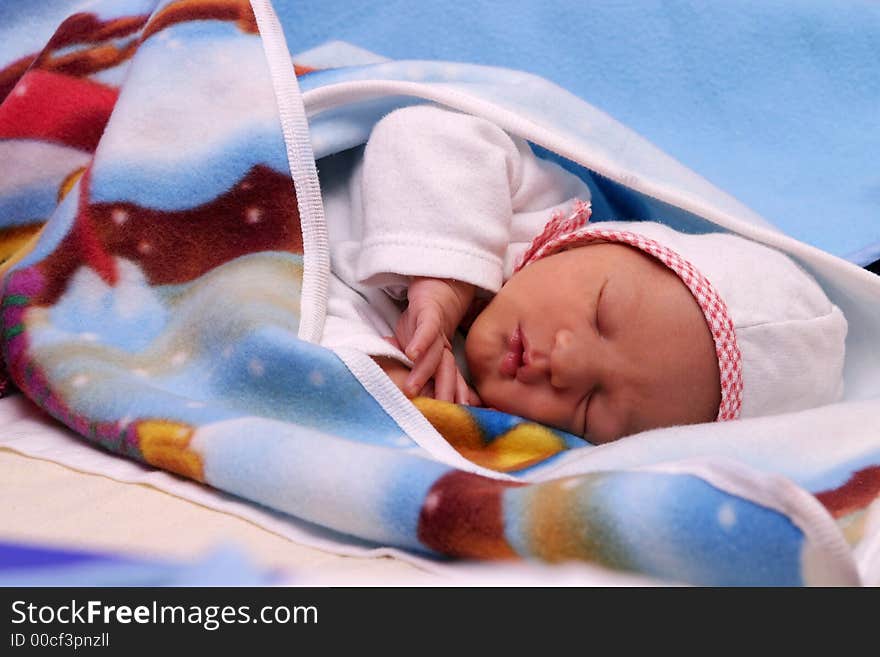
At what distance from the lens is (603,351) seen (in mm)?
1060

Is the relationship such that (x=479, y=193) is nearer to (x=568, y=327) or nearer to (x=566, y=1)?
(x=568, y=327)

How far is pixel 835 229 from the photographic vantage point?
4.90 ft

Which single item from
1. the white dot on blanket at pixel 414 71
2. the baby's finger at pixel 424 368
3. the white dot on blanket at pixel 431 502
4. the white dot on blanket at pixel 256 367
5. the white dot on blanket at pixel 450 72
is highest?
the white dot on blanket at pixel 414 71

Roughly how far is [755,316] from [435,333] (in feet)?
1.13

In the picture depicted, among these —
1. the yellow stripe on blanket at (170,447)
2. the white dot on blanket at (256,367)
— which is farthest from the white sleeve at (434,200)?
the yellow stripe on blanket at (170,447)

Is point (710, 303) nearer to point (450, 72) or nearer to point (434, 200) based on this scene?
point (434, 200)

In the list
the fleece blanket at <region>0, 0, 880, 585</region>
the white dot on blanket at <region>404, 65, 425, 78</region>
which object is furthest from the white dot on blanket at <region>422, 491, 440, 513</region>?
the white dot on blanket at <region>404, 65, 425, 78</region>

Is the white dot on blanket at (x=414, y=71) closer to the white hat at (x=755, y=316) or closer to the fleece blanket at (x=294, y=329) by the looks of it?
the fleece blanket at (x=294, y=329)

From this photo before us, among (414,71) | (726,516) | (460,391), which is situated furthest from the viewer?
(414,71)

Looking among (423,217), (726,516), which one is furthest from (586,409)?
(726,516)

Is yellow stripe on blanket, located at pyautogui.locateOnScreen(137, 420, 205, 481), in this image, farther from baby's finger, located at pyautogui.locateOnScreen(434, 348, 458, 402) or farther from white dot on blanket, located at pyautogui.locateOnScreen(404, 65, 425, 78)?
white dot on blanket, located at pyautogui.locateOnScreen(404, 65, 425, 78)

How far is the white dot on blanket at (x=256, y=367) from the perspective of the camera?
100 centimetres

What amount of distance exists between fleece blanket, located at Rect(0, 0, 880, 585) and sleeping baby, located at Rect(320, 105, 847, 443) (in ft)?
0.17

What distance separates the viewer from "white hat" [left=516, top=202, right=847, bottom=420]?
1.08m
